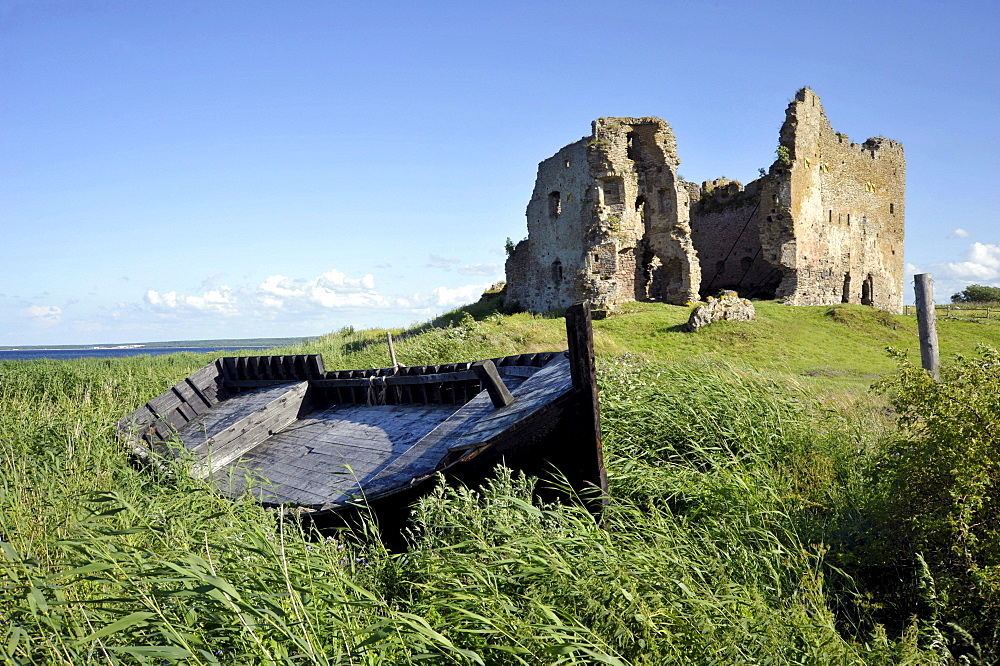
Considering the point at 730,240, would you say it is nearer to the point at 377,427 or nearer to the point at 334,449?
the point at 377,427

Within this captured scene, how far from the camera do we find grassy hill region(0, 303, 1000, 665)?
2418 mm

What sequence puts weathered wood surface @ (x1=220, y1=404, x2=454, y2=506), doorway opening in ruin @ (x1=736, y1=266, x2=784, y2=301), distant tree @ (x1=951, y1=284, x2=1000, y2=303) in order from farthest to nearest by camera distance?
distant tree @ (x1=951, y1=284, x2=1000, y2=303)
doorway opening in ruin @ (x1=736, y1=266, x2=784, y2=301)
weathered wood surface @ (x1=220, y1=404, x2=454, y2=506)

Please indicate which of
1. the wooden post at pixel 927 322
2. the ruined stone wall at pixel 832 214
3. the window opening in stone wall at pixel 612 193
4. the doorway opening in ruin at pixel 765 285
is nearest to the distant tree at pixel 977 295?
the ruined stone wall at pixel 832 214

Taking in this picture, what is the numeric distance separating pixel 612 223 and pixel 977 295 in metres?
33.1

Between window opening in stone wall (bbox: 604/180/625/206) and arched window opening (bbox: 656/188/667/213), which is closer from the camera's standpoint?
window opening in stone wall (bbox: 604/180/625/206)

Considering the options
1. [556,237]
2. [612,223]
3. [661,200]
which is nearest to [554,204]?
[556,237]

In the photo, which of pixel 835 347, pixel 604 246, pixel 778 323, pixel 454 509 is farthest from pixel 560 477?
pixel 604 246

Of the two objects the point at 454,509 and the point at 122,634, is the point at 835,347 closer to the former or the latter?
the point at 454,509

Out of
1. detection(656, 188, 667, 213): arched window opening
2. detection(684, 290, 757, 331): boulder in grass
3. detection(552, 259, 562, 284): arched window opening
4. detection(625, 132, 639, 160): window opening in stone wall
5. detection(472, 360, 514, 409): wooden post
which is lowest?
detection(472, 360, 514, 409): wooden post

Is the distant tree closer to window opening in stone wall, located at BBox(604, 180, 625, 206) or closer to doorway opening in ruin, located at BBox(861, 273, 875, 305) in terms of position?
doorway opening in ruin, located at BBox(861, 273, 875, 305)

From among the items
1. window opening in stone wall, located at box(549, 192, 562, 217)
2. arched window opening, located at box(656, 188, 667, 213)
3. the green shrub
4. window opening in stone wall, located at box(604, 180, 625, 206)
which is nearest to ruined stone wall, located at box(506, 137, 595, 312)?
window opening in stone wall, located at box(549, 192, 562, 217)

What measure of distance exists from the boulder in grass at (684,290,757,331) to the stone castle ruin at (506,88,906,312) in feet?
12.2

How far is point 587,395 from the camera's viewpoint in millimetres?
4238

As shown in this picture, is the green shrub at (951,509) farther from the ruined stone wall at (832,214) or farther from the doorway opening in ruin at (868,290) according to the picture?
the doorway opening in ruin at (868,290)
